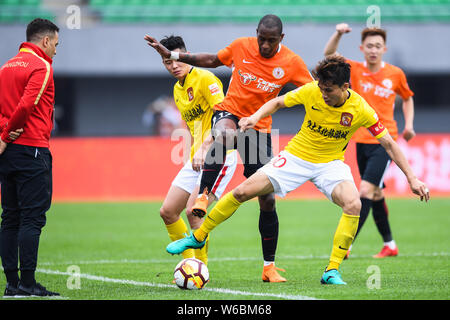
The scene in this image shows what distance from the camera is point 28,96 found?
580 cm

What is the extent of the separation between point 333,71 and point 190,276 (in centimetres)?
233

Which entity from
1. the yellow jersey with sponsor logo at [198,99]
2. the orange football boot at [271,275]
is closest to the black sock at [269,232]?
the orange football boot at [271,275]

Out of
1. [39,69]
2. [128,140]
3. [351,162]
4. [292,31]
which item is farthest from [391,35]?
[39,69]

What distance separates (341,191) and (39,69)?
10.0ft

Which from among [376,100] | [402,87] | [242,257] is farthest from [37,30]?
[402,87]

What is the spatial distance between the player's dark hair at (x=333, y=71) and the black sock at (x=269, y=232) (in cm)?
173

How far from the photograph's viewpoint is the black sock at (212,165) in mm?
6855

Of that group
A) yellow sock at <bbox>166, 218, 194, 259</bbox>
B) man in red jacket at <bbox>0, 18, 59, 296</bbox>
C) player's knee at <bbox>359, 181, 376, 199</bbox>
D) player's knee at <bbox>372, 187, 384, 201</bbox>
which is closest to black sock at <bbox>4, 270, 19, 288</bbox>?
man in red jacket at <bbox>0, 18, 59, 296</bbox>

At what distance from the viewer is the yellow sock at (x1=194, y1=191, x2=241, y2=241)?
21.1 feet

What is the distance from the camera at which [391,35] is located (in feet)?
70.1

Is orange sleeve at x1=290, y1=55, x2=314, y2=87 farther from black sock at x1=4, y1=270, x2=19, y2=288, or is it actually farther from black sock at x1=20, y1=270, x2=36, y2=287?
black sock at x1=4, y1=270, x2=19, y2=288

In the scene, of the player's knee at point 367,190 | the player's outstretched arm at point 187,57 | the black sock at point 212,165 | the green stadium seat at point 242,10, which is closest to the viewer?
the player's outstretched arm at point 187,57

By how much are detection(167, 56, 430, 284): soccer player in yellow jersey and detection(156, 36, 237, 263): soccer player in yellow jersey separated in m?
0.66

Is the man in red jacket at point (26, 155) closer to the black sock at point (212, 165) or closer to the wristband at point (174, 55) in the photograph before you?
the wristband at point (174, 55)
